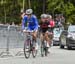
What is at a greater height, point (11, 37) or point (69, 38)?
point (11, 37)

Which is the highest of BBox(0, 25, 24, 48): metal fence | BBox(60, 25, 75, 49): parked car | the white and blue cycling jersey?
the white and blue cycling jersey

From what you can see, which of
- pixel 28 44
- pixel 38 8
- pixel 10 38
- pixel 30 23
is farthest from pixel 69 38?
pixel 38 8

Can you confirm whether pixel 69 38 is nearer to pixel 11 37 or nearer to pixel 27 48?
pixel 11 37

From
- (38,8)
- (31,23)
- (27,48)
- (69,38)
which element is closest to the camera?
(27,48)

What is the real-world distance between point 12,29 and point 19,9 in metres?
44.6

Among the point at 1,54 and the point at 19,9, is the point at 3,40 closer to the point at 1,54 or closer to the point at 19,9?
the point at 1,54

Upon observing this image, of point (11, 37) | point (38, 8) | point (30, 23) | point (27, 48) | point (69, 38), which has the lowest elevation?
point (69, 38)

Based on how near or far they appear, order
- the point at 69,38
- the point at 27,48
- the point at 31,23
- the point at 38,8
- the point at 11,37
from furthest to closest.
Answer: the point at 38,8
the point at 69,38
the point at 11,37
the point at 31,23
the point at 27,48

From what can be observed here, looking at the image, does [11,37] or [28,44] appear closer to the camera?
[28,44]

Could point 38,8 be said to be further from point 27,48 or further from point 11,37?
point 27,48

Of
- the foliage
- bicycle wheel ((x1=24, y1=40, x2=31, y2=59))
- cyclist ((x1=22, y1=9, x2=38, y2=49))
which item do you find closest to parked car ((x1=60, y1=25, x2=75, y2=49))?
cyclist ((x1=22, y1=9, x2=38, y2=49))

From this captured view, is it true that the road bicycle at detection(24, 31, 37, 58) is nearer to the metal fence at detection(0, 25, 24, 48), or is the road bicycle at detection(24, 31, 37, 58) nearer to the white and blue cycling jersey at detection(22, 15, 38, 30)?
the white and blue cycling jersey at detection(22, 15, 38, 30)

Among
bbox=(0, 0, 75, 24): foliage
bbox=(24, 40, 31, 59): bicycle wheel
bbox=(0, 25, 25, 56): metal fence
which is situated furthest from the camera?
bbox=(0, 0, 75, 24): foliage

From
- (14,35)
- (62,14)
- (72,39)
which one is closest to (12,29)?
(14,35)
